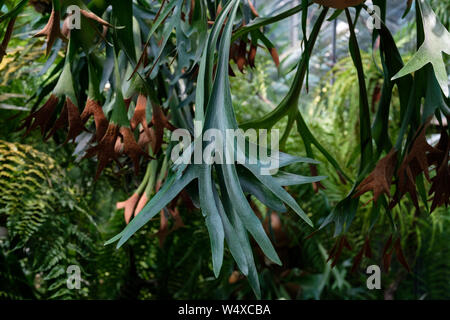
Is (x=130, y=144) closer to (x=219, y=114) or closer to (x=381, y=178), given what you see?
(x=219, y=114)

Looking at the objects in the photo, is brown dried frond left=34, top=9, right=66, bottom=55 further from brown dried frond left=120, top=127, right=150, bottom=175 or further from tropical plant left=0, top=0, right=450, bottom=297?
brown dried frond left=120, top=127, right=150, bottom=175

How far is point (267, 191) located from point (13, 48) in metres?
1.09

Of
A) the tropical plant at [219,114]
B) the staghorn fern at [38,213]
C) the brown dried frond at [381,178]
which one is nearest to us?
the tropical plant at [219,114]

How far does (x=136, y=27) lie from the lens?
102 cm

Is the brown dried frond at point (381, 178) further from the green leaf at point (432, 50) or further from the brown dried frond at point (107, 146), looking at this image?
the brown dried frond at point (107, 146)

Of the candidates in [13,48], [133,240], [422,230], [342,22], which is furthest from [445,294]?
[13,48]

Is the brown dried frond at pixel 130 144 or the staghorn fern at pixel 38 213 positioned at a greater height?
the brown dried frond at pixel 130 144

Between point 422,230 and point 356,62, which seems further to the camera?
point 422,230

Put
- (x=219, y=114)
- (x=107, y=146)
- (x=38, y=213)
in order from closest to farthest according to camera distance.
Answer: (x=219, y=114) → (x=107, y=146) → (x=38, y=213)

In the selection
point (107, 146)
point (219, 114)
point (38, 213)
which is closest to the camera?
point (219, 114)

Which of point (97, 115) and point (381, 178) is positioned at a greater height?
point (97, 115)

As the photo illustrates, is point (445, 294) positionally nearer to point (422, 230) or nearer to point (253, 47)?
point (422, 230)

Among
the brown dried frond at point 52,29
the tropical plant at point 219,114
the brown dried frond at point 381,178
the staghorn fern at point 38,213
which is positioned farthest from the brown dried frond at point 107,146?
the staghorn fern at point 38,213

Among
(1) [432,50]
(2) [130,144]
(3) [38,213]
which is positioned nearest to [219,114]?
(2) [130,144]
